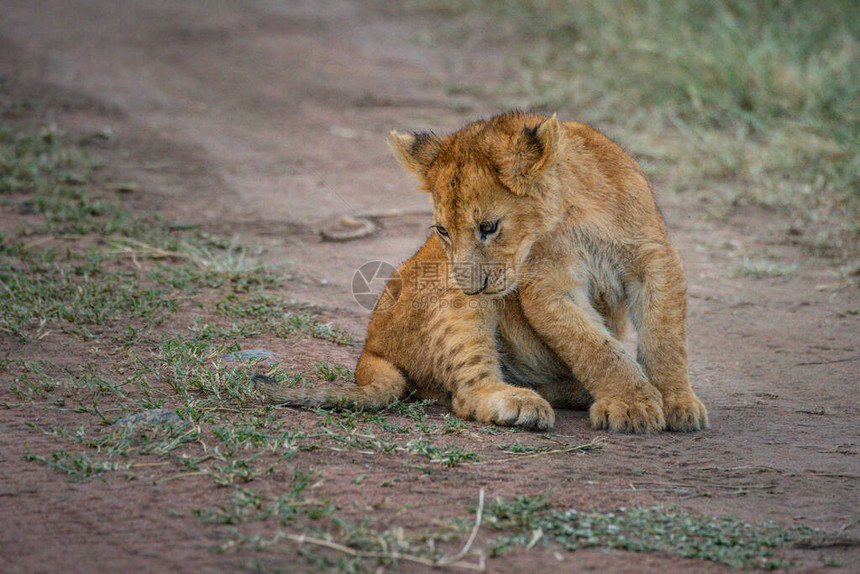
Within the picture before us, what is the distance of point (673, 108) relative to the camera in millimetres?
9172

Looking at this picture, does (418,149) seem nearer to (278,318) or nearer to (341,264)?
(278,318)

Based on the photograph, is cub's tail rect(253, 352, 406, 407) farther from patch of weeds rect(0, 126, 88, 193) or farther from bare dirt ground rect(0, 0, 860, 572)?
patch of weeds rect(0, 126, 88, 193)

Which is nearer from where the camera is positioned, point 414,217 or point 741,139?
point 414,217

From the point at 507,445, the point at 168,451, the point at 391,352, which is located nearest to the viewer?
the point at 168,451

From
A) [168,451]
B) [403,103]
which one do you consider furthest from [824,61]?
[168,451]

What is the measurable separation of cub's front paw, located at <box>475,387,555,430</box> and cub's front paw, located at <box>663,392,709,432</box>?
517mm

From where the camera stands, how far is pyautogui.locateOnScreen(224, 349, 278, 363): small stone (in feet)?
14.4

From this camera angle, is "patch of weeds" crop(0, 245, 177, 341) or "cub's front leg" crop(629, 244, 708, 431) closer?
"cub's front leg" crop(629, 244, 708, 431)

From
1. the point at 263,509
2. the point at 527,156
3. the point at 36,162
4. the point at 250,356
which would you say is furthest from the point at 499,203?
the point at 36,162

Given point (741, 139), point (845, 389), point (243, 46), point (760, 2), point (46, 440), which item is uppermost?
point (760, 2)

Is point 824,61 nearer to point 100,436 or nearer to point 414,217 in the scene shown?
point 414,217

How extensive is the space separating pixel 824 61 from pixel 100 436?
7.93 metres

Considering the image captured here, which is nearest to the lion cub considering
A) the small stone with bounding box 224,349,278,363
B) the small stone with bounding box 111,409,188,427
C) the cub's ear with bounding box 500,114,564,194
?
the cub's ear with bounding box 500,114,564,194

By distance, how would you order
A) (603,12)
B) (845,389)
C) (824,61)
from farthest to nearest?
(603,12), (824,61), (845,389)
